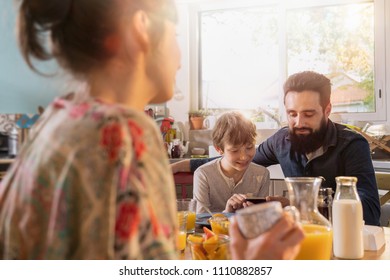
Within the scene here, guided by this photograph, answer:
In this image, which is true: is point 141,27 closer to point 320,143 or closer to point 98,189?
point 98,189

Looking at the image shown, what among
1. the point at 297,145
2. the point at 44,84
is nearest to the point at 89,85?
the point at 44,84

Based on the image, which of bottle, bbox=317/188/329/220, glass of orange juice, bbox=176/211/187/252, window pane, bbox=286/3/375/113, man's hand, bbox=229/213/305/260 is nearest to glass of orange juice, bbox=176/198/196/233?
glass of orange juice, bbox=176/211/187/252

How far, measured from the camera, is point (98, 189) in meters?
0.28

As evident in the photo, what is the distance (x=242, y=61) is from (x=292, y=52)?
26cm

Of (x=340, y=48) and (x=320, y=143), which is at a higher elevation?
(x=340, y=48)

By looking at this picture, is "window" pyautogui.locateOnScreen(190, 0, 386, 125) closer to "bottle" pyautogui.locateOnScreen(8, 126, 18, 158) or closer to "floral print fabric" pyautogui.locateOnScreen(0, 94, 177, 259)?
"bottle" pyautogui.locateOnScreen(8, 126, 18, 158)

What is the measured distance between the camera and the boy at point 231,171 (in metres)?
1.27

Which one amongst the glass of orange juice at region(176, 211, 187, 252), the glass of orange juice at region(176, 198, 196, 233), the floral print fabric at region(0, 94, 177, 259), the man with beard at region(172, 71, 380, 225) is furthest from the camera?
the man with beard at region(172, 71, 380, 225)

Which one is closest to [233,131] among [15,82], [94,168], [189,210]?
[189,210]

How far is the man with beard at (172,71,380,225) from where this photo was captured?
1138 mm

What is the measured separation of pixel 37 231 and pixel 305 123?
1052mm

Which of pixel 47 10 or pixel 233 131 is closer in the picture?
pixel 47 10

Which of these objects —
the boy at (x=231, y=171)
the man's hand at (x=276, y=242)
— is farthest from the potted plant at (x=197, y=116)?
the man's hand at (x=276, y=242)

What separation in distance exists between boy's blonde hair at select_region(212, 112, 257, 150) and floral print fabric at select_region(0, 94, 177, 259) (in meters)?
0.97
